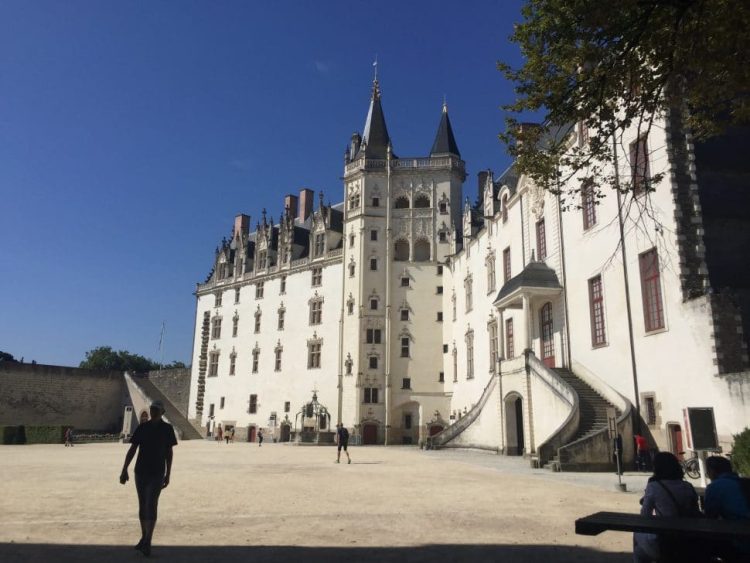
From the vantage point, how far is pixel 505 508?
10742 millimetres

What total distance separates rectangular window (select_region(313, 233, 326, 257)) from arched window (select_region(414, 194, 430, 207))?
27.6 ft

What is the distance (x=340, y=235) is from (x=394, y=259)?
21.5ft

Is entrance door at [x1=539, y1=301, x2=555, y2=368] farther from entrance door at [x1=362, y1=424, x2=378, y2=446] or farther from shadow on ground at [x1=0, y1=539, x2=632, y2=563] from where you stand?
shadow on ground at [x1=0, y1=539, x2=632, y2=563]

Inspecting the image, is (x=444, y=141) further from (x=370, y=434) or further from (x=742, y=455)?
(x=742, y=455)

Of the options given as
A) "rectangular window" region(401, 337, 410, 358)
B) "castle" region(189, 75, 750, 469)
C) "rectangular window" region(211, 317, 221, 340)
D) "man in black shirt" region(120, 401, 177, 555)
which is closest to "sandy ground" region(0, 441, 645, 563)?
"man in black shirt" region(120, 401, 177, 555)

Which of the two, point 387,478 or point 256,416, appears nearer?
point 387,478

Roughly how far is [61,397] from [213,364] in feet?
46.1

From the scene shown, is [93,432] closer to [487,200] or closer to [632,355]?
[487,200]

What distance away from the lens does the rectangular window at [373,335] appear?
42594 millimetres

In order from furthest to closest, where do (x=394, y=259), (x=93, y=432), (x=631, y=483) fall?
(x=93, y=432), (x=394, y=259), (x=631, y=483)

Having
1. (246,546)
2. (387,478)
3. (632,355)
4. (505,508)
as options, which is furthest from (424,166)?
(246,546)

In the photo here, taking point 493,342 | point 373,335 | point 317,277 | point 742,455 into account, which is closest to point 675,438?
Result: point 742,455

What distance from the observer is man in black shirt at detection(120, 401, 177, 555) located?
6734 mm

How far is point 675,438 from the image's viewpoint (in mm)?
18406
